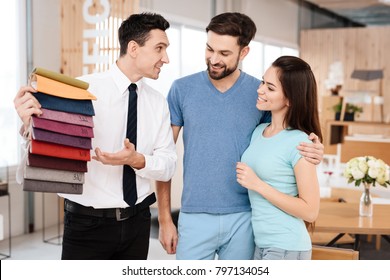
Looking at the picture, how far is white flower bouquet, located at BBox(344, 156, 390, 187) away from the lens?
131 inches

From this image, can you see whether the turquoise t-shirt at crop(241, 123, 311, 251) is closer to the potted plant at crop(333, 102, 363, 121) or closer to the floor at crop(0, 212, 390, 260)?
the floor at crop(0, 212, 390, 260)

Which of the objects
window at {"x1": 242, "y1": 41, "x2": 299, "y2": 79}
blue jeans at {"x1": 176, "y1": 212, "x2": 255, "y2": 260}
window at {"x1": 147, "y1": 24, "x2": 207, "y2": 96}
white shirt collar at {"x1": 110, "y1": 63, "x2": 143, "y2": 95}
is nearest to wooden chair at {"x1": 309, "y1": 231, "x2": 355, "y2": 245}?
blue jeans at {"x1": 176, "y1": 212, "x2": 255, "y2": 260}

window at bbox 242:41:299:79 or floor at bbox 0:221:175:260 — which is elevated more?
window at bbox 242:41:299:79

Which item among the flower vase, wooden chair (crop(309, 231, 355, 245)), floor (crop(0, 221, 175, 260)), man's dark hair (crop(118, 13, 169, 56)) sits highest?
man's dark hair (crop(118, 13, 169, 56))

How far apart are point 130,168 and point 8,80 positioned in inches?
146

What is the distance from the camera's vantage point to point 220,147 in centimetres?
211

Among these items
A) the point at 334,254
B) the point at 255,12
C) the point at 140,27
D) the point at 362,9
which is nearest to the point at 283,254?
the point at 334,254

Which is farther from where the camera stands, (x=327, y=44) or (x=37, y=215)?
(x=327, y=44)

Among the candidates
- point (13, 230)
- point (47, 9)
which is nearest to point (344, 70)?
point (47, 9)

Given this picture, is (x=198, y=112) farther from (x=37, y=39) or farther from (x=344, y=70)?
(x=344, y=70)

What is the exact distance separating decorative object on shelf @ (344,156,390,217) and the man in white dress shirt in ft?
5.39

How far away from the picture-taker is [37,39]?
5637 millimetres

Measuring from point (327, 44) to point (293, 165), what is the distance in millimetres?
10096

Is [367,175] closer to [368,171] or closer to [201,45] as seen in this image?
[368,171]
